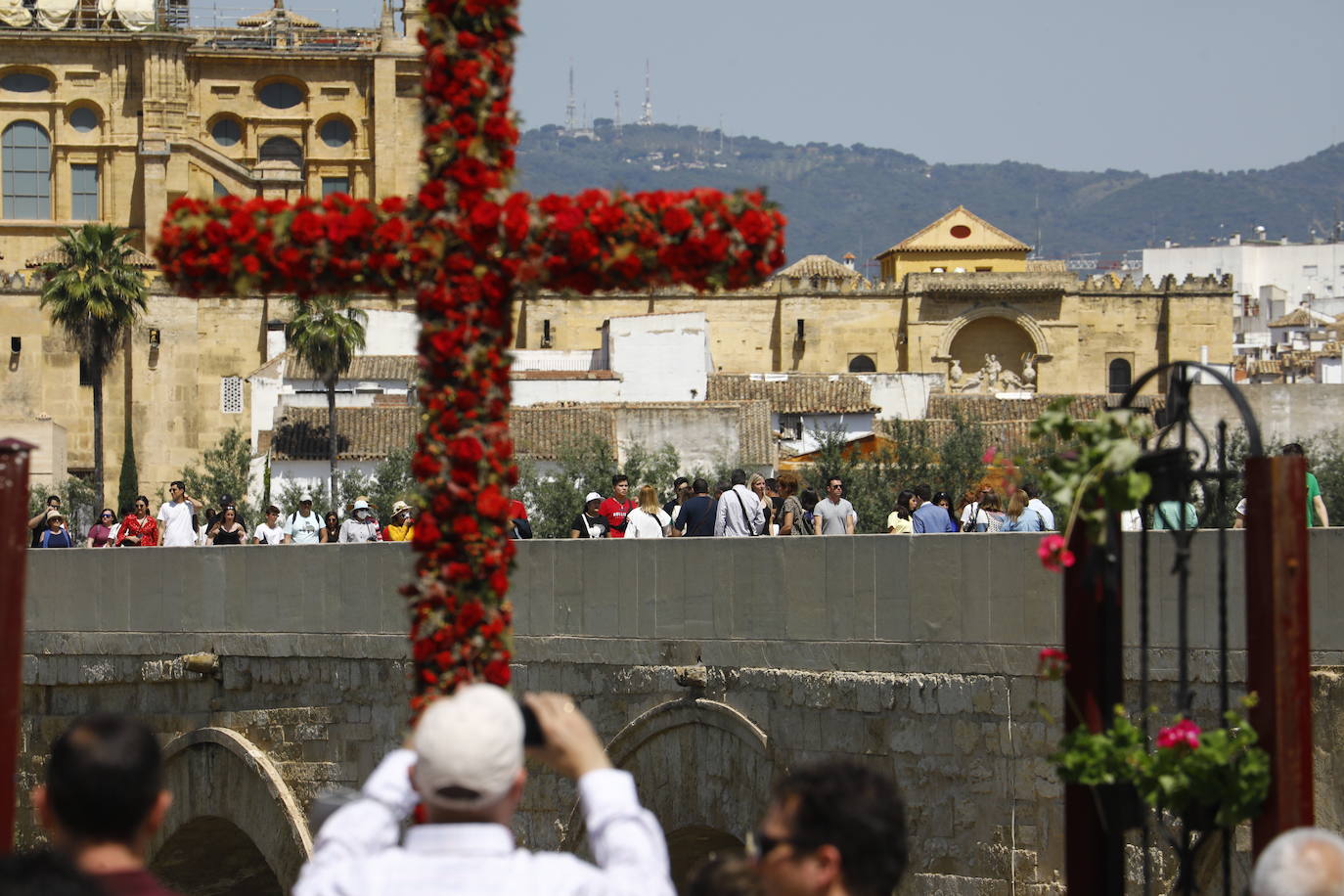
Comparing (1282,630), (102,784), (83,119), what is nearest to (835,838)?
(102,784)

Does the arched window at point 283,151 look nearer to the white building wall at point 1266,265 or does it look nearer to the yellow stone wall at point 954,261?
the yellow stone wall at point 954,261

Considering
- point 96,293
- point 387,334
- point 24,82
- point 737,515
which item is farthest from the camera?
point 24,82

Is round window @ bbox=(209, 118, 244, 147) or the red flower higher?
round window @ bbox=(209, 118, 244, 147)

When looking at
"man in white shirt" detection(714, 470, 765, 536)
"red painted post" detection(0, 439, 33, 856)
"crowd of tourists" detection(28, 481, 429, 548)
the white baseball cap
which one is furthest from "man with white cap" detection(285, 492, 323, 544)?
the white baseball cap

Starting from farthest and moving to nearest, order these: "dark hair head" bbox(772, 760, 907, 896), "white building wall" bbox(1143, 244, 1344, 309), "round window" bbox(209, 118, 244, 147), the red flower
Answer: "white building wall" bbox(1143, 244, 1344, 309) → "round window" bbox(209, 118, 244, 147) → the red flower → "dark hair head" bbox(772, 760, 907, 896)

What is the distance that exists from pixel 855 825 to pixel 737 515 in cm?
1133

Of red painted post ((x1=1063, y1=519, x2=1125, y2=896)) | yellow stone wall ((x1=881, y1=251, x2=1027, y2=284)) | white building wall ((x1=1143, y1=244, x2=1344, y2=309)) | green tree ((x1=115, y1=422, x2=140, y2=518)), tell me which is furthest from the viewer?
white building wall ((x1=1143, y1=244, x2=1344, y2=309))

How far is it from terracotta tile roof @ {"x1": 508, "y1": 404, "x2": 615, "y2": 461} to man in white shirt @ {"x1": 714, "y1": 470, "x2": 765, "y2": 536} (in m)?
23.7

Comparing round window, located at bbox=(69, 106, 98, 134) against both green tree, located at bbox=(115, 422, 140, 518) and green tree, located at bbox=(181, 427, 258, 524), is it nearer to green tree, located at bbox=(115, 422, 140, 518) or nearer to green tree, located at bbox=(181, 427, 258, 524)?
green tree, located at bbox=(115, 422, 140, 518)

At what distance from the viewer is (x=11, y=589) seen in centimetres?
578

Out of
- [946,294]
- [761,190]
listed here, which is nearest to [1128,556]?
[761,190]

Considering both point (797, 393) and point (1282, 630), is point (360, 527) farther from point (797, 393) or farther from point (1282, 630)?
point (797, 393)

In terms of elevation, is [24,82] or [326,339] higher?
[24,82]

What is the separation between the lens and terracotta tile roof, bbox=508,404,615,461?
4006cm
